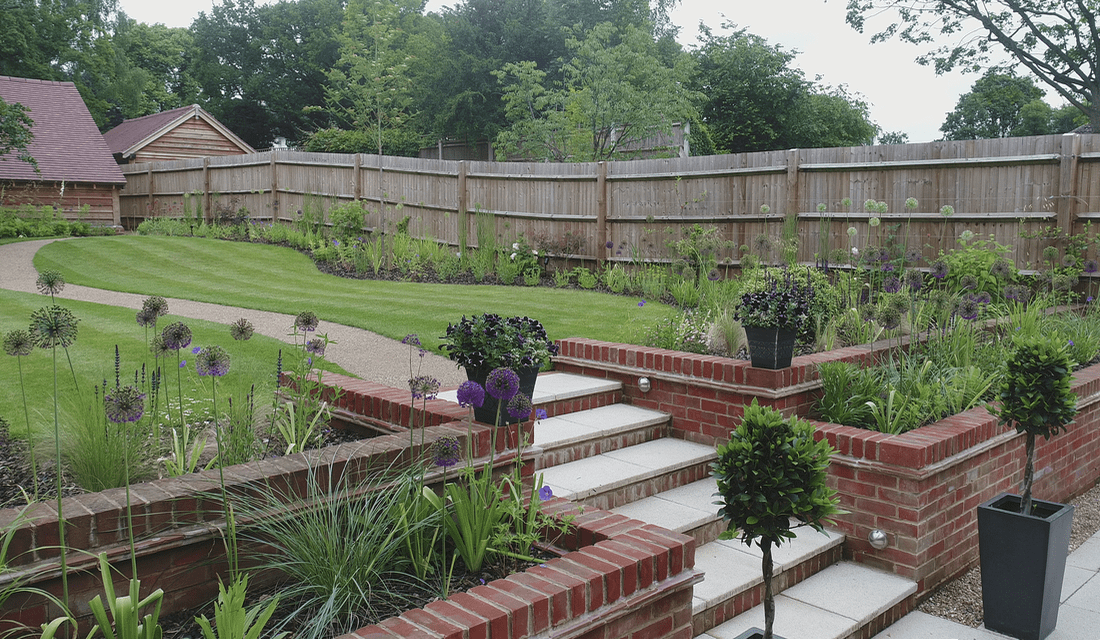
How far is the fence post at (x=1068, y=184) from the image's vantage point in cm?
827

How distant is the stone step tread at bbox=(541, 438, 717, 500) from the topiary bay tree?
1.64 m

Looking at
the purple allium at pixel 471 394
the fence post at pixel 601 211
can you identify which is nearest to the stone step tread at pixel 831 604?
the purple allium at pixel 471 394

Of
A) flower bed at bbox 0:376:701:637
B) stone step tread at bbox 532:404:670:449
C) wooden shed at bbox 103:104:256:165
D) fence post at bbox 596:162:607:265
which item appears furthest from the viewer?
wooden shed at bbox 103:104:256:165

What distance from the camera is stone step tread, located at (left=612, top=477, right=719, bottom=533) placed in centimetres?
381

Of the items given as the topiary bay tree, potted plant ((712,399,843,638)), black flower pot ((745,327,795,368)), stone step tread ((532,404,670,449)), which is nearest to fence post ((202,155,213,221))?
stone step tread ((532,404,670,449))

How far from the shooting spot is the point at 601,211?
39.8 feet

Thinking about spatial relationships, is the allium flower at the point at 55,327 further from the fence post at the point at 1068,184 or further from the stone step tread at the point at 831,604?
the fence post at the point at 1068,184

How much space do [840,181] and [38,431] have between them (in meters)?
9.19

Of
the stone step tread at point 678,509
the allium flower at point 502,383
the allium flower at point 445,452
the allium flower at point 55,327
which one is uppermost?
the allium flower at point 55,327

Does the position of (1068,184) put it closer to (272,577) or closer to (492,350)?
(492,350)

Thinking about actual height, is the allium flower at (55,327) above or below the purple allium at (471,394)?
above

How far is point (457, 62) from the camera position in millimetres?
30547

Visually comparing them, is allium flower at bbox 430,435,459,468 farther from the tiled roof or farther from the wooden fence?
the tiled roof

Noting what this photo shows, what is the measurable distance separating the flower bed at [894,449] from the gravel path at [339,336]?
1.31 meters
